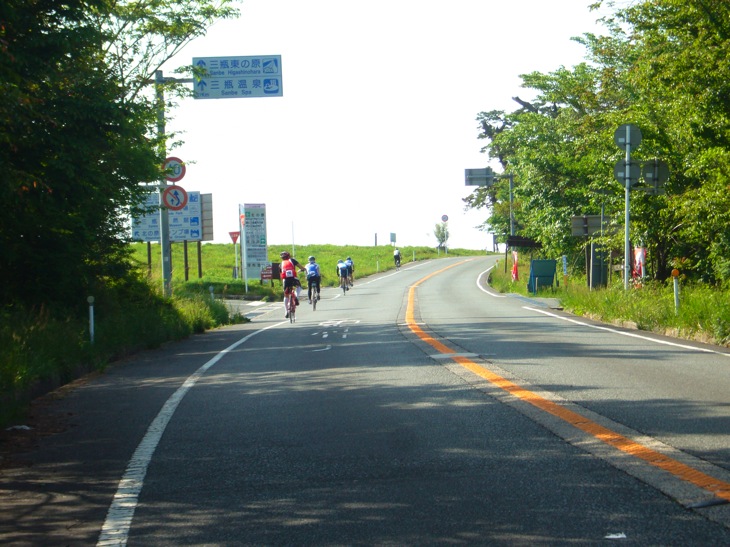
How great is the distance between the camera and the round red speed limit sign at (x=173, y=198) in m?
22.7

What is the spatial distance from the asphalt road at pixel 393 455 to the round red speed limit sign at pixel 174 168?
952 cm

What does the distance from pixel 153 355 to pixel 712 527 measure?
44.2 ft

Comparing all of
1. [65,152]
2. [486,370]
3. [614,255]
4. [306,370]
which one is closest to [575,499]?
[486,370]

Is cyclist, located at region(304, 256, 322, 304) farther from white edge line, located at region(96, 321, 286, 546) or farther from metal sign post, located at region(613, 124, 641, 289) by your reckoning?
white edge line, located at region(96, 321, 286, 546)

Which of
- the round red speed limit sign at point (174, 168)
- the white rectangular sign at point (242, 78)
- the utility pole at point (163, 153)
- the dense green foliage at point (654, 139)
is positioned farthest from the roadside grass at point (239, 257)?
the dense green foliage at point (654, 139)

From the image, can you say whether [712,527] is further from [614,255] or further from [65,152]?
[614,255]

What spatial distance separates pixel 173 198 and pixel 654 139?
1415cm

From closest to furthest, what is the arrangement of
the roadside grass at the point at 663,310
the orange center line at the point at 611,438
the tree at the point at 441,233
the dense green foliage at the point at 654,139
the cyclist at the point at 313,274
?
the orange center line at the point at 611,438 → the roadside grass at the point at 663,310 → the dense green foliage at the point at 654,139 → the cyclist at the point at 313,274 → the tree at the point at 441,233

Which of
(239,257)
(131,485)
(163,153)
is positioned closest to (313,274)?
(163,153)

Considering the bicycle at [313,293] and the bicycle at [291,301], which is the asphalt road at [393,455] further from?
the bicycle at [313,293]

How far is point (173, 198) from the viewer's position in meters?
22.8

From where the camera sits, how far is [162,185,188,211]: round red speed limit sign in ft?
74.6

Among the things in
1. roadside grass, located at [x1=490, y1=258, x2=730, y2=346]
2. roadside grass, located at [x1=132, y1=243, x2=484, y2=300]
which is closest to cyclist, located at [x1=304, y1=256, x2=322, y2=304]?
roadside grass, located at [x1=132, y1=243, x2=484, y2=300]

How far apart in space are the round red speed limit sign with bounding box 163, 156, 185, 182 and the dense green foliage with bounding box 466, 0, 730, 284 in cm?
1049
